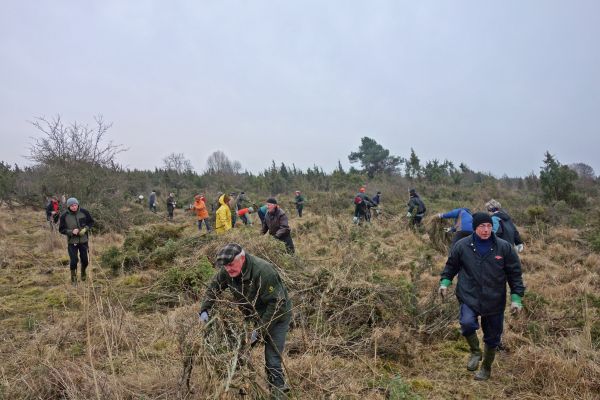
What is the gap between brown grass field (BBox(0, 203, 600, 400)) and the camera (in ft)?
9.93

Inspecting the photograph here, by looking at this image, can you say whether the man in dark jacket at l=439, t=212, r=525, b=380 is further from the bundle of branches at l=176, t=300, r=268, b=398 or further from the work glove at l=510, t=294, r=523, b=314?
the bundle of branches at l=176, t=300, r=268, b=398

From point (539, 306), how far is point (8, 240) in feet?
43.8

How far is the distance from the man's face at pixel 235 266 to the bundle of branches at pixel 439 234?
7.20m

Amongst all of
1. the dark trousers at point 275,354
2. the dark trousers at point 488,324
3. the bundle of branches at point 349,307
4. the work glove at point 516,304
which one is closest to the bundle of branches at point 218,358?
the dark trousers at point 275,354

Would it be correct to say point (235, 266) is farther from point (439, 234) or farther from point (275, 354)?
point (439, 234)

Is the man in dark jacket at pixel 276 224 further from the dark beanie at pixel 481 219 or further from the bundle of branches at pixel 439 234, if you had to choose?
the bundle of branches at pixel 439 234

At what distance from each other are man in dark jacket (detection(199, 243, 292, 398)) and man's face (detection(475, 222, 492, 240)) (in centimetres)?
192

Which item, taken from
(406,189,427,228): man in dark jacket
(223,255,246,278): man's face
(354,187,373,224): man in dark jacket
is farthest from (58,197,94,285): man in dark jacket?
(406,189,427,228): man in dark jacket

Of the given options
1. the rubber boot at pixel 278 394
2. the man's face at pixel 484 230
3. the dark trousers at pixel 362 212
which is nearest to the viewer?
the rubber boot at pixel 278 394

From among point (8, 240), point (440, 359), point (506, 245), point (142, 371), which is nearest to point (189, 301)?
point (142, 371)

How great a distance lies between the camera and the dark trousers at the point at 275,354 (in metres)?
3.21

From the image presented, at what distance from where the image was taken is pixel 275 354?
3262 millimetres

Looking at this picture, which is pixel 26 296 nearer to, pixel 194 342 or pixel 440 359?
pixel 194 342

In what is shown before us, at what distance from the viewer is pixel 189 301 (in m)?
5.79
